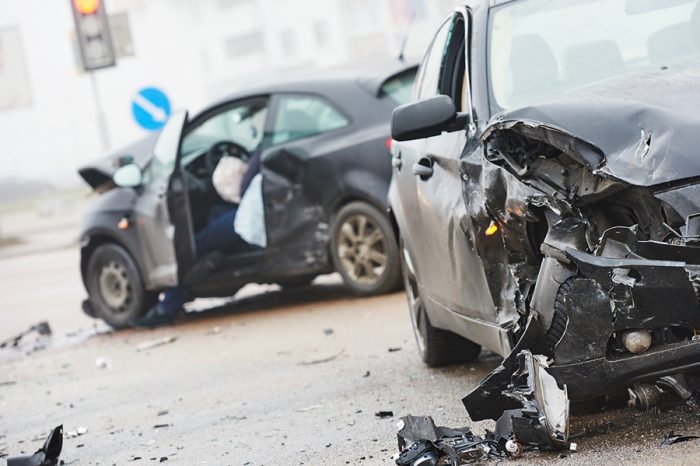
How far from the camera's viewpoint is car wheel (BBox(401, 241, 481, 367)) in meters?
7.30

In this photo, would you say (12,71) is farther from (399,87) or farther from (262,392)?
(262,392)

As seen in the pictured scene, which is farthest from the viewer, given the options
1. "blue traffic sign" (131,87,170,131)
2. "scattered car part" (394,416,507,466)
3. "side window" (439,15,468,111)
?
"blue traffic sign" (131,87,170,131)

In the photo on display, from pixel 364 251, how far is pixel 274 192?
916 millimetres

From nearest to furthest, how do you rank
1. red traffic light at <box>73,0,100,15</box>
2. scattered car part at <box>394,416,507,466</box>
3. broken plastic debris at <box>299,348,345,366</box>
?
scattered car part at <box>394,416,507,466</box> < broken plastic debris at <box>299,348,345,366</box> < red traffic light at <box>73,0,100,15</box>

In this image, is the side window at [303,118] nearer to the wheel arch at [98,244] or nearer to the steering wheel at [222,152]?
the steering wheel at [222,152]

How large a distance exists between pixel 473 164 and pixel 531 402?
46.4 inches

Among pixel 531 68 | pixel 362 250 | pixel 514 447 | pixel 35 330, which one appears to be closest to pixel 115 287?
pixel 35 330

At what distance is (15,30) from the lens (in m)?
38.7

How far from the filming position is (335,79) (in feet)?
38.0

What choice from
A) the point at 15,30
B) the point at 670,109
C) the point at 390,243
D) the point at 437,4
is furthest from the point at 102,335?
the point at 437,4

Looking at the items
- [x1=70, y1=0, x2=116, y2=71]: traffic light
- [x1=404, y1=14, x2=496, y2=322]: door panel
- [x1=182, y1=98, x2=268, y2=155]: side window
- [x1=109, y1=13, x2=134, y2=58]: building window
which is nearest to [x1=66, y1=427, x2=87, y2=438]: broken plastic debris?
[x1=404, y1=14, x2=496, y2=322]: door panel

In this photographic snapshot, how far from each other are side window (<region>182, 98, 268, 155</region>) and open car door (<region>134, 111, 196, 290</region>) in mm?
302

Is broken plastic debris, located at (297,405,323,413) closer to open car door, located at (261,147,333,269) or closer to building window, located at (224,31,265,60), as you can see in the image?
open car door, located at (261,147,333,269)

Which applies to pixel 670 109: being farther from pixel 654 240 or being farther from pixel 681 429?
pixel 681 429
